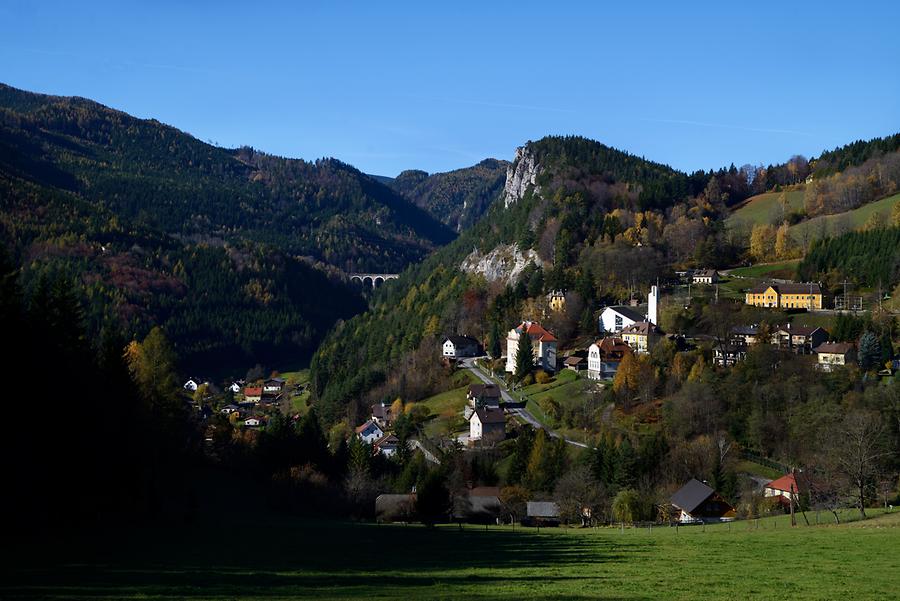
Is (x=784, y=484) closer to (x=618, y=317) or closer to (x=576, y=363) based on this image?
(x=576, y=363)

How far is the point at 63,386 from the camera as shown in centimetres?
3200

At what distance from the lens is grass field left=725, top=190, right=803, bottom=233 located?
139 m

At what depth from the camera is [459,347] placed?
112 metres

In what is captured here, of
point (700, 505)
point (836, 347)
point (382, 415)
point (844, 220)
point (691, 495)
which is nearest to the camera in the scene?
point (700, 505)

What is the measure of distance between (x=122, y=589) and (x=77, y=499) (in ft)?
46.6

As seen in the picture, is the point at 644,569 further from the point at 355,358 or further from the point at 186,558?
the point at 355,358

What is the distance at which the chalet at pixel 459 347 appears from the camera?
364ft

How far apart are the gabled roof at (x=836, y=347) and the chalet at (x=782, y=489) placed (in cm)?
2066

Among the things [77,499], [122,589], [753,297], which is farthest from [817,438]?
[122,589]

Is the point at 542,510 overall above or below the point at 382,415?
below

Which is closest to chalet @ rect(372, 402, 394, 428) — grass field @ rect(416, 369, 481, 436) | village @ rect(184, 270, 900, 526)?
village @ rect(184, 270, 900, 526)

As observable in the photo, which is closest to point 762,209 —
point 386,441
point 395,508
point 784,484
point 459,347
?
point 459,347

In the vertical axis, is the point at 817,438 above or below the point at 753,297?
below

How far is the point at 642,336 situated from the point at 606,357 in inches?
239
